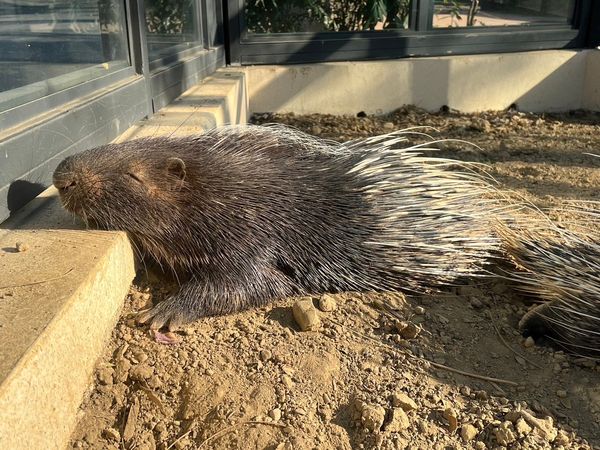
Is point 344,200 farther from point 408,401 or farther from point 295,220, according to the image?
point 408,401

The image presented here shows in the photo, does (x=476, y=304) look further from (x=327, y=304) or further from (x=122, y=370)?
(x=122, y=370)

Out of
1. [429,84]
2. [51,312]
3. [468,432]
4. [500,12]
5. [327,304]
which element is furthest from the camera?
[500,12]

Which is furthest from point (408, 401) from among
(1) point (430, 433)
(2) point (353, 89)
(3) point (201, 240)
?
(2) point (353, 89)

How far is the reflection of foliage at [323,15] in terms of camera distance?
5703 millimetres

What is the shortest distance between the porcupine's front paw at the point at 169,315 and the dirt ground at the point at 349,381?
0.03m

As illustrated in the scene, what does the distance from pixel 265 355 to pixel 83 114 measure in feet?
4.99

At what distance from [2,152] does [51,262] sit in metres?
0.52

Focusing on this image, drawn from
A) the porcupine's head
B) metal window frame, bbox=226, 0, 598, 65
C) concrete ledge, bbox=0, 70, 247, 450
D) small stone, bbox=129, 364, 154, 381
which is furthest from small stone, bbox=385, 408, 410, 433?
metal window frame, bbox=226, 0, 598, 65

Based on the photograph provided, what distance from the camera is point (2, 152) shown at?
198 cm

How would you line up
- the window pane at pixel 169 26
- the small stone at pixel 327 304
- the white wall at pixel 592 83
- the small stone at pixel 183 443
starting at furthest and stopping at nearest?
the white wall at pixel 592 83, the window pane at pixel 169 26, the small stone at pixel 327 304, the small stone at pixel 183 443

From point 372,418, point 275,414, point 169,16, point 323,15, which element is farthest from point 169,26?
point 372,418

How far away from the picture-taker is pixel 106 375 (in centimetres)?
170

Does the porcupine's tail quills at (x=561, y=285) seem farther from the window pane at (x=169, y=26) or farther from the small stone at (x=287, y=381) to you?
the window pane at (x=169, y=26)

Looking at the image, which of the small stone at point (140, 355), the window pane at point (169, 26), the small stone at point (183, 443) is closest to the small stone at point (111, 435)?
the small stone at point (183, 443)
